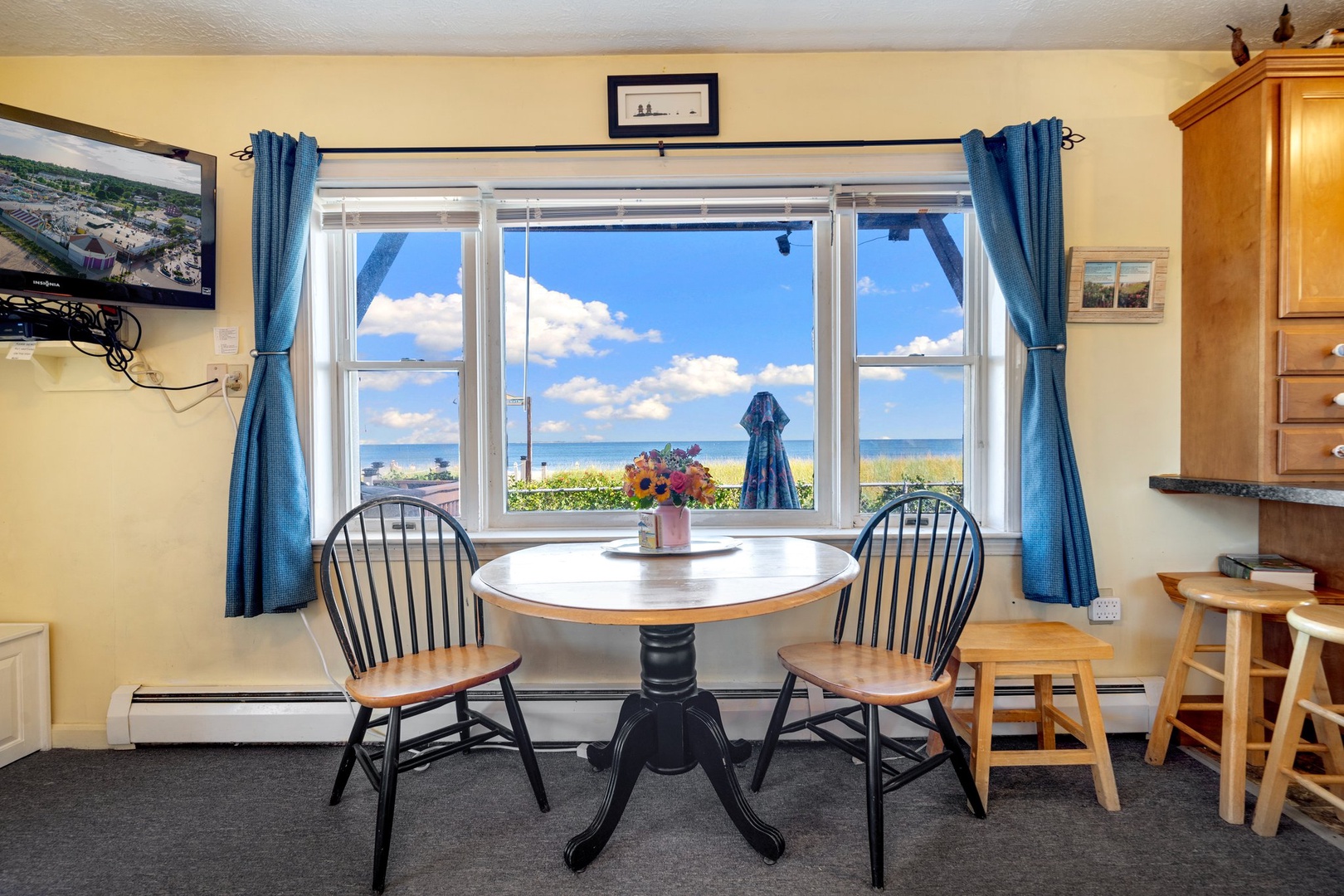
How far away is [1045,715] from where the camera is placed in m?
1.96

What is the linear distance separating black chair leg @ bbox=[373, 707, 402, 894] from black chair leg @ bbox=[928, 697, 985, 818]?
1.40m

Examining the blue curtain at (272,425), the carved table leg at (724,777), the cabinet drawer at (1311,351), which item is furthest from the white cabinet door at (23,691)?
the cabinet drawer at (1311,351)

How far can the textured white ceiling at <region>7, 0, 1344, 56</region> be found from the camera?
1.96 metres

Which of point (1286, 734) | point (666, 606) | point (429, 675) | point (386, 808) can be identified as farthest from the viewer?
point (429, 675)

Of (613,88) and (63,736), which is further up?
(613,88)

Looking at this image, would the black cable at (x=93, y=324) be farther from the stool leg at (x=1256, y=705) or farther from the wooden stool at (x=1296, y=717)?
the stool leg at (x=1256, y=705)

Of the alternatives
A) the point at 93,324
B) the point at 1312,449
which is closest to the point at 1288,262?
the point at 1312,449

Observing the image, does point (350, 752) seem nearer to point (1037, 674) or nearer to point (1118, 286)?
point (1037, 674)

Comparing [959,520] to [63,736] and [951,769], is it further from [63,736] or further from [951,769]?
[63,736]

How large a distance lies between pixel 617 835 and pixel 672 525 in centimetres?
87

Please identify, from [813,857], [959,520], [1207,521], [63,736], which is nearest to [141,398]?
[63,736]

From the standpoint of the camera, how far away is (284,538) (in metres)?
2.06

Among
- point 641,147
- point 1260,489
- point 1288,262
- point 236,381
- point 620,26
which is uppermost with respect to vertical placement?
point 620,26

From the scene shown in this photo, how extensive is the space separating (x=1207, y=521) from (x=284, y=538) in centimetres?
334
